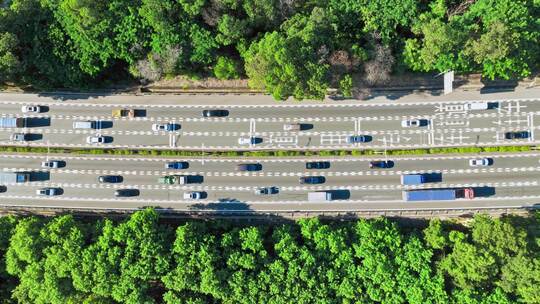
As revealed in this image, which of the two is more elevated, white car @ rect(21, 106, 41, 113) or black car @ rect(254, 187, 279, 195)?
white car @ rect(21, 106, 41, 113)

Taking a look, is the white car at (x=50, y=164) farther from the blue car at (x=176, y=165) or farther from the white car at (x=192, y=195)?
the white car at (x=192, y=195)

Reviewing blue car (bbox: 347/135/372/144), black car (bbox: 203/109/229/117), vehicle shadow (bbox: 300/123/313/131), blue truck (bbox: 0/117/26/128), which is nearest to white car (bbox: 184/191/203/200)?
black car (bbox: 203/109/229/117)

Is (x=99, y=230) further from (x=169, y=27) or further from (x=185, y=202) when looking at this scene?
(x=169, y=27)

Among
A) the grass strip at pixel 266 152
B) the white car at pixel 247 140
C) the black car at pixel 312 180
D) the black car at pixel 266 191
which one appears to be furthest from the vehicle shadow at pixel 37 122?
the black car at pixel 312 180

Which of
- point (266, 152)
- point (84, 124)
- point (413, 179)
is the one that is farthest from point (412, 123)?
point (84, 124)

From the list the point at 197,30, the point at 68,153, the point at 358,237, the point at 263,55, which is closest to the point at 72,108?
the point at 68,153

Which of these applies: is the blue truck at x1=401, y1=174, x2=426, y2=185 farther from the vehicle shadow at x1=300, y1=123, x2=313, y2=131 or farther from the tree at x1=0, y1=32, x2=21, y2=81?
the tree at x1=0, y1=32, x2=21, y2=81

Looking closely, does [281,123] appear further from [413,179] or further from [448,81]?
[448,81]
